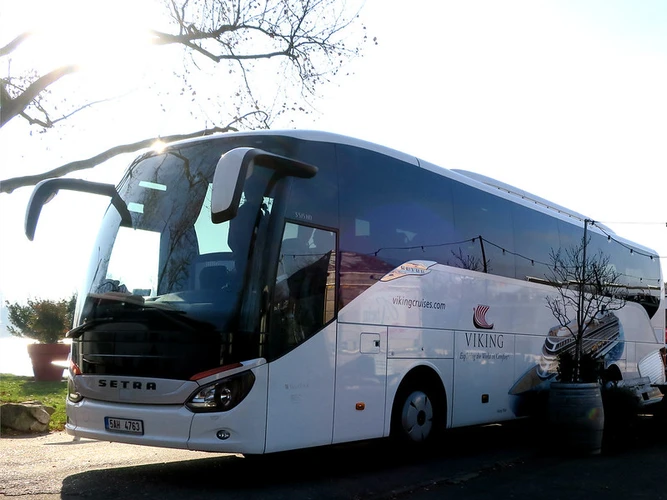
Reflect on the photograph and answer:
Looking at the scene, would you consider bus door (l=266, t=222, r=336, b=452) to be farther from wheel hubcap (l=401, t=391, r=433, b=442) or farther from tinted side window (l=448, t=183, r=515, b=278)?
tinted side window (l=448, t=183, r=515, b=278)

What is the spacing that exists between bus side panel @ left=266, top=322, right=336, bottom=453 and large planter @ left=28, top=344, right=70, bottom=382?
12819 mm

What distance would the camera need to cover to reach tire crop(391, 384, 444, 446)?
9.05m

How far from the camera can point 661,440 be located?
37.5ft

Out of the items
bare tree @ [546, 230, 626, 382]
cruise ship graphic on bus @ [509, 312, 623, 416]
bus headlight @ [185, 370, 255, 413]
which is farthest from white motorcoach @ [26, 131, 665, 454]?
bare tree @ [546, 230, 626, 382]

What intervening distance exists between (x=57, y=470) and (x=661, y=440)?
28.2 ft

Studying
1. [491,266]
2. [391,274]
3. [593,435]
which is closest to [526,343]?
[491,266]

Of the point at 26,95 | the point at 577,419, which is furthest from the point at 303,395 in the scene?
the point at 26,95

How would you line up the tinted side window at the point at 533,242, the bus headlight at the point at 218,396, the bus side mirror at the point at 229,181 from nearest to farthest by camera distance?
the bus side mirror at the point at 229,181
the bus headlight at the point at 218,396
the tinted side window at the point at 533,242

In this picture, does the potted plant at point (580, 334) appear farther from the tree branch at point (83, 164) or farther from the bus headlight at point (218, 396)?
the tree branch at point (83, 164)

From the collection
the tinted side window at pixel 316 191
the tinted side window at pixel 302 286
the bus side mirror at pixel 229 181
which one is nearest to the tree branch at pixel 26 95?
the tinted side window at pixel 316 191

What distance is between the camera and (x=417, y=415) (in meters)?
9.28

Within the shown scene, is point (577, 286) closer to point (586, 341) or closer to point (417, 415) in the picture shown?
point (586, 341)

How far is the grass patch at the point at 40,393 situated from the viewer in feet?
38.7

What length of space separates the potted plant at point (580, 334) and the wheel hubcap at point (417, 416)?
1.73 meters
